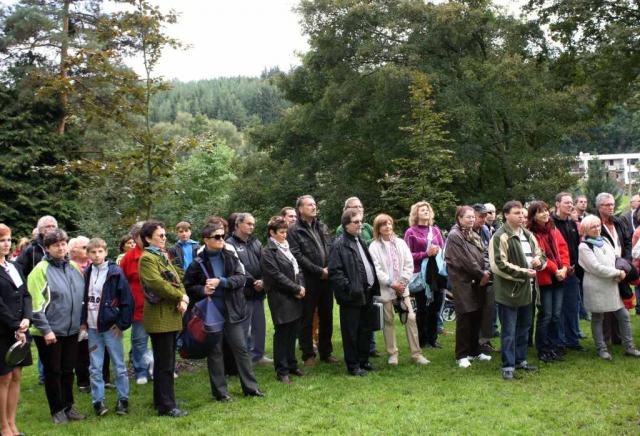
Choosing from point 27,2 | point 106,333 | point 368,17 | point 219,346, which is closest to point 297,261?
point 219,346

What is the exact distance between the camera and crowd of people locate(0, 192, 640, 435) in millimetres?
6062

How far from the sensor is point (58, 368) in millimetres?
6105

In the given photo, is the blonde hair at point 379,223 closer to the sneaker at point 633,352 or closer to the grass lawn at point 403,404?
the grass lawn at point 403,404

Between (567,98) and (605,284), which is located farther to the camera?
(567,98)

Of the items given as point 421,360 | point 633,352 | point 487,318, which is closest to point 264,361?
point 421,360

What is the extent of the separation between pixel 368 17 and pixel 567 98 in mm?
7525

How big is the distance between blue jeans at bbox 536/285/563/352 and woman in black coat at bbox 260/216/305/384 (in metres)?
3.02

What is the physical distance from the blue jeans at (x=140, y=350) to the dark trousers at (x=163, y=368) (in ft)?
4.48

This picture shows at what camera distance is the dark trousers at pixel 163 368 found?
6031mm

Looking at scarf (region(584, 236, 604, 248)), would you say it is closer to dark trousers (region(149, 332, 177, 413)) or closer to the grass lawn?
the grass lawn

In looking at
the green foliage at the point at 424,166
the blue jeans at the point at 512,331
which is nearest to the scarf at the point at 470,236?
the blue jeans at the point at 512,331

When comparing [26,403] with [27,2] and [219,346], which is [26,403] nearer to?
[219,346]

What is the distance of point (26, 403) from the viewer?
697 cm

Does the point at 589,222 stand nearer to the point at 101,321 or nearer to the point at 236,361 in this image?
the point at 236,361
